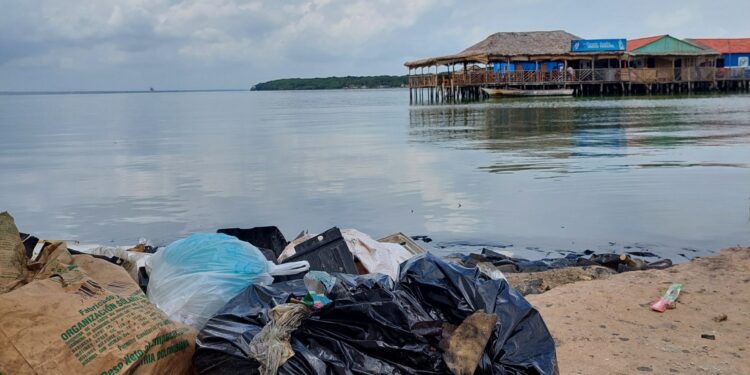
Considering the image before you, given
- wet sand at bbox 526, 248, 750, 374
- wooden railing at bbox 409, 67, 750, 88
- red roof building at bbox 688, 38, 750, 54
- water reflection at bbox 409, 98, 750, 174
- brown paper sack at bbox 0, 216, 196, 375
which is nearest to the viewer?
brown paper sack at bbox 0, 216, 196, 375

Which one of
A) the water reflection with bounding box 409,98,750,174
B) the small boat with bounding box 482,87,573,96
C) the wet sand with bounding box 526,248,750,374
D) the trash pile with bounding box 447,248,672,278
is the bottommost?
the trash pile with bounding box 447,248,672,278

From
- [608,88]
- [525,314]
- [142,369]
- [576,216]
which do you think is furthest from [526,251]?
[608,88]

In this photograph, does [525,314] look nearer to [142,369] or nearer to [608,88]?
[142,369]

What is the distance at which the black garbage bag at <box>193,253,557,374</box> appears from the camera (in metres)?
2.73

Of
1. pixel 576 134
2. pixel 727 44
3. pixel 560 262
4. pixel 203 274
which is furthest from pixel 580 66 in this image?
pixel 203 274

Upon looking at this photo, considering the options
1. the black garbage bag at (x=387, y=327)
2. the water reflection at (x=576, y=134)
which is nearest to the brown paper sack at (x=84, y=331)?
the black garbage bag at (x=387, y=327)

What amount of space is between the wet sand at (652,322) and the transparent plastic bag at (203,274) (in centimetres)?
166

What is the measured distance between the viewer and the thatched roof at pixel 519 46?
51.0m

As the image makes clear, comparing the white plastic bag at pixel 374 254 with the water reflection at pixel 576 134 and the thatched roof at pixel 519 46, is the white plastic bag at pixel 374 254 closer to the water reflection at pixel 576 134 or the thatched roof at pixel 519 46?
the water reflection at pixel 576 134

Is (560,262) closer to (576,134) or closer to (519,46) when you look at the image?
(576,134)

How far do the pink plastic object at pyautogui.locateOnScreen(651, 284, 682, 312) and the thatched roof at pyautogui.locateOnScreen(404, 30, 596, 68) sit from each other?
45.1 metres

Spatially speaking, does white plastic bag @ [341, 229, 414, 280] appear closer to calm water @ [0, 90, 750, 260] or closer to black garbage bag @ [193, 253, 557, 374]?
black garbage bag @ [193, 253, 557, 374]

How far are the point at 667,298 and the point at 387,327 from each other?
2.74 meters

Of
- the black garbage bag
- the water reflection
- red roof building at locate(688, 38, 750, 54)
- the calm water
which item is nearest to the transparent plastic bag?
the black garbage bag
